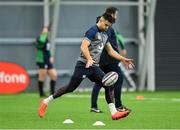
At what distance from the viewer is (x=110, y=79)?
44.1 ft

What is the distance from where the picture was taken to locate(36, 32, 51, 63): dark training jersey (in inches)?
905

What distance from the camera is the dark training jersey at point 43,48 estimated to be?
75.4 feet

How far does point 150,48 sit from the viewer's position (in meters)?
29.2

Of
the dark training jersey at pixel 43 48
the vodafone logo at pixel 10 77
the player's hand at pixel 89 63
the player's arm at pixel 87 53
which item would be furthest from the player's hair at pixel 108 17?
the vodafone logo at pixel 10 77

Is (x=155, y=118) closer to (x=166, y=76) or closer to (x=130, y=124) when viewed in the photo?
(x=130, y=124)

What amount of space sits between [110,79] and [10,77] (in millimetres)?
12336

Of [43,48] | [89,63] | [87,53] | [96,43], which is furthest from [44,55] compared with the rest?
[89,63]

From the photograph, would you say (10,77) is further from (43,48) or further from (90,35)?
(90,35)

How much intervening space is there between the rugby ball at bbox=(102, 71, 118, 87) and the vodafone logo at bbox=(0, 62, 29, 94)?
11927 mm

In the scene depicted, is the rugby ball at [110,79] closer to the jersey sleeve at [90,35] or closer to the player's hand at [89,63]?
the player's hand at [89,63]

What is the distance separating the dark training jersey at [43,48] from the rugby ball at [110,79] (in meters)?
9.54

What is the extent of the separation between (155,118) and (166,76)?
15180 mm

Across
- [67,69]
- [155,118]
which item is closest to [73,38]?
[67,69]

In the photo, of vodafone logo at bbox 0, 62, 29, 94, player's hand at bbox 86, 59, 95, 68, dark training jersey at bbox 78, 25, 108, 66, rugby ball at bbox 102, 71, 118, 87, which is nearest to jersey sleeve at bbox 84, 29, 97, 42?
dark training jersey at bbox 78, 25, 108, 66
